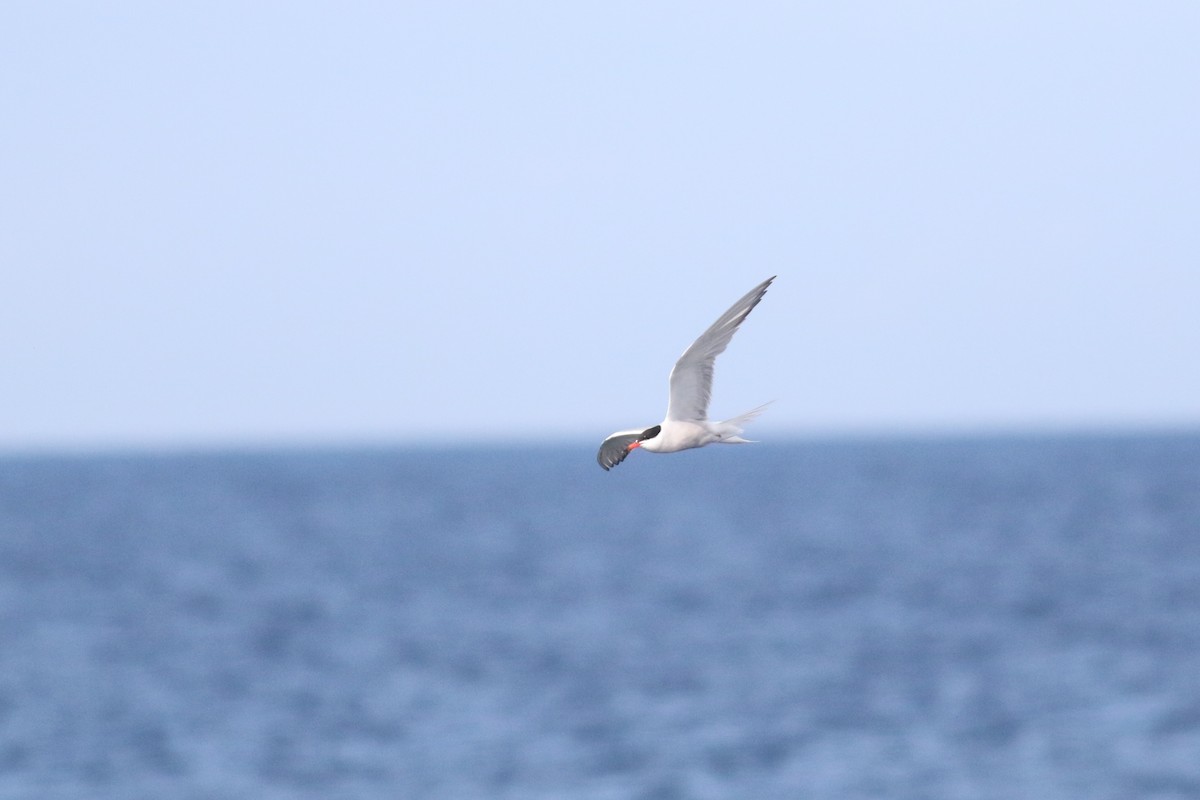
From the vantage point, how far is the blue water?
43.7m

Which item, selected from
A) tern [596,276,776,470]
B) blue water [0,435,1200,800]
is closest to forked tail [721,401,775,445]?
tern [596,276,776,470]

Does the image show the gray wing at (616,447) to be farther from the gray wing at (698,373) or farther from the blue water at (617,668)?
the blue water at (617,668)

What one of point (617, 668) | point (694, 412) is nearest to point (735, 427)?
point (694, 412)

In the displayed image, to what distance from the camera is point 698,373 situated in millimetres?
8781

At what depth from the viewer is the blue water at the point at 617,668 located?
143 ft

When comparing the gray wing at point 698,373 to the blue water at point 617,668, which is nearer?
the gray wing at point 698,373

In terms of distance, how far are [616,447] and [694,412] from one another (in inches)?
20.4

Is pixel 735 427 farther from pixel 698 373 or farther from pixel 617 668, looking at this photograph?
pixel 617 668

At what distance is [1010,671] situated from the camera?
58.2 metres

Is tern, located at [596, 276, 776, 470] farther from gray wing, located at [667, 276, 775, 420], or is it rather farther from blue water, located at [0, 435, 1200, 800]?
blue water, located at [0, 435, 1200, 800]

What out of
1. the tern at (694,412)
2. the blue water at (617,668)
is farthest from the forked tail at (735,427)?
the blue water at (617,668)

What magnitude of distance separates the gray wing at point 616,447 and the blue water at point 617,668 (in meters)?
33.5

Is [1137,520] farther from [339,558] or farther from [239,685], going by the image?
[239,685]

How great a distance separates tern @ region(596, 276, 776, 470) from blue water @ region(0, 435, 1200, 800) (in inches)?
1311
